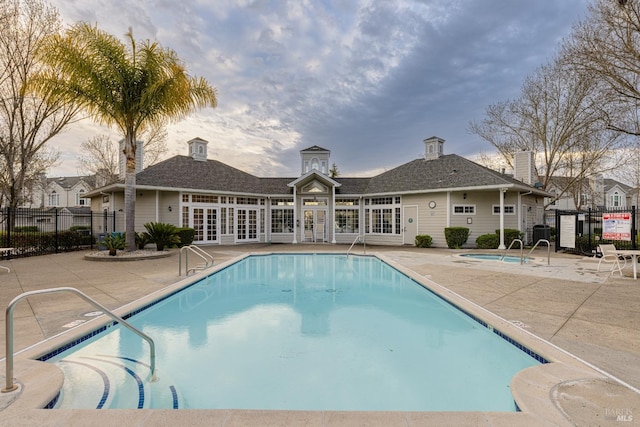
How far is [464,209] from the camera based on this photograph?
16.7m

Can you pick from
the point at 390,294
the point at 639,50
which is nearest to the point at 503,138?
the point at 639,50

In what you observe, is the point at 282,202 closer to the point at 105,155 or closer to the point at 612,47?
the point at 612,47

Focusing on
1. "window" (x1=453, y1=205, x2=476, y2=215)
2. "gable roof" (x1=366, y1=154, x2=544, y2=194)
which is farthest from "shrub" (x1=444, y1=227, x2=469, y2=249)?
"gable roof" (x1=366, y1=154, x2=544, y2=194)

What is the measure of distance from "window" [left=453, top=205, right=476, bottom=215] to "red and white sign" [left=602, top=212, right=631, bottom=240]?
17.8 feet

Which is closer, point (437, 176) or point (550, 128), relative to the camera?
point (437, 176)

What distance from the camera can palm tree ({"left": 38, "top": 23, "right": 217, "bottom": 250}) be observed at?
10875mm

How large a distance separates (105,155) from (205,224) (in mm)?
19052

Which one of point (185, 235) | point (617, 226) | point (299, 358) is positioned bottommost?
point (299, 358)

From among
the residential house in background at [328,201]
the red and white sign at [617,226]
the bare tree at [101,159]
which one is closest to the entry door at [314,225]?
the residential house in background at [328,201]

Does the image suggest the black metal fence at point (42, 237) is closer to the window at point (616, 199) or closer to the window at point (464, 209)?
the window at point (464, 209)

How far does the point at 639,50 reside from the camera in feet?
32.6

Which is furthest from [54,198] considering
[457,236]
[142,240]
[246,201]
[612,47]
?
[612,47]

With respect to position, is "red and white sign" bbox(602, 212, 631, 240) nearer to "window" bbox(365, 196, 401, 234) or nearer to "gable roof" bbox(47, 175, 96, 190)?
"window" bbox(365, 196, 401, 234)

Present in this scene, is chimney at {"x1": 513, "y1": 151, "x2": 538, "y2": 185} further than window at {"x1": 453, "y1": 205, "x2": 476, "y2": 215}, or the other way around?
chimney at {"x1": 513, "y1": 151, "x2": 538, "y2": 185}
